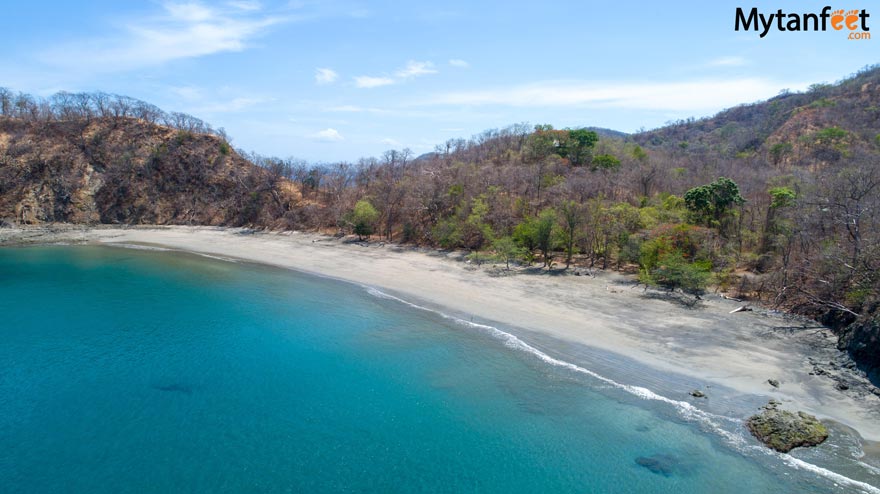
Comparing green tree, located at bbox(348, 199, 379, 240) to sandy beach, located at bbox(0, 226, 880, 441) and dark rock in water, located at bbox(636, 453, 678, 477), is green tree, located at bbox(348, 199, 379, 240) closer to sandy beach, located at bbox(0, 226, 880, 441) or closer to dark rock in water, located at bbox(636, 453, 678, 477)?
sandy beach, located at bbox(0, 226, 880, 441)

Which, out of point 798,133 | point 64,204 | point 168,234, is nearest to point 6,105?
point 64,204

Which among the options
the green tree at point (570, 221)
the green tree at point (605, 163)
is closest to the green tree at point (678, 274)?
the green tree at point (570, 221)

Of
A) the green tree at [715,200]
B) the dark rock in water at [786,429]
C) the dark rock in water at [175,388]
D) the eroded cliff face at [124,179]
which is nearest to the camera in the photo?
the dark rock in water at [786,429]

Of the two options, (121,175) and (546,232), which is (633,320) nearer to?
(546,232)

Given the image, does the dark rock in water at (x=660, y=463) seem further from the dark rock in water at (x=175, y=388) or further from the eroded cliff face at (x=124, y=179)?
the eroded cliff face at (x=124, y=179)

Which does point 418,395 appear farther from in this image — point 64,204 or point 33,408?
point 64,204

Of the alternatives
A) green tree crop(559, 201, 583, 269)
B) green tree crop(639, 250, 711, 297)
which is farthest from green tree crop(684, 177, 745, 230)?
green tree crop(559, 201, 583, 269)
